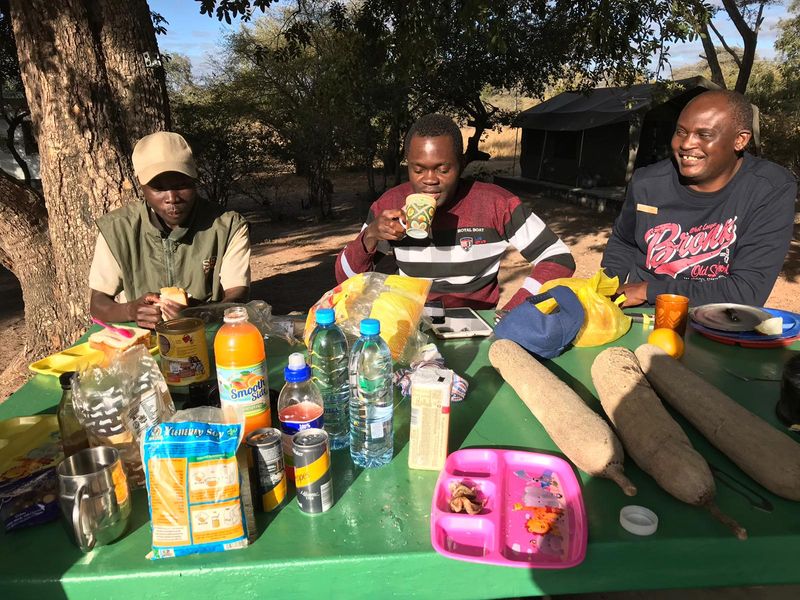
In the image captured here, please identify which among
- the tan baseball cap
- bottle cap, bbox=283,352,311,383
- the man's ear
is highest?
the man's ear

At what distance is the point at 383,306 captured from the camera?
2.03m

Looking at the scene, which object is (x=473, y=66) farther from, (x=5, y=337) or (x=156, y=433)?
(x=156, y=433)

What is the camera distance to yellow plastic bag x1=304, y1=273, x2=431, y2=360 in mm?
1995

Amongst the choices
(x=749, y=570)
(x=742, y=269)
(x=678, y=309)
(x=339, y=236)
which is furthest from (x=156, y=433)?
(x=339, y=236)

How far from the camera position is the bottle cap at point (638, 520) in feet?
3.99

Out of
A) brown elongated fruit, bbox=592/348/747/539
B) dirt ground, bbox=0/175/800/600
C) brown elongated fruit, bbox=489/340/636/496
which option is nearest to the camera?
brown elongated fruit, bbox=592/348/747/539

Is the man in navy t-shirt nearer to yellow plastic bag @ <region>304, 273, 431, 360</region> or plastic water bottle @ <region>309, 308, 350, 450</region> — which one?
yellow plastic bag @ <region>304, 273, 431, 360</region>

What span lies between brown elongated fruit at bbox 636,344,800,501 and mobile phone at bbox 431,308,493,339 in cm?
76

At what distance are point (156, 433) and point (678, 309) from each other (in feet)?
6.50

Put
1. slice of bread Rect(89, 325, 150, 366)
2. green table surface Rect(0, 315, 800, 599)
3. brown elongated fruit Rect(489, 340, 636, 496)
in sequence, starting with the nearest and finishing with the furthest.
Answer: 1. green table surface Rect(0, 315, 800, 599)
2. brown elongated fruit Rect(489, 340, 636, 496)
3. slice of bread Rect(89, 325, 150, 366)

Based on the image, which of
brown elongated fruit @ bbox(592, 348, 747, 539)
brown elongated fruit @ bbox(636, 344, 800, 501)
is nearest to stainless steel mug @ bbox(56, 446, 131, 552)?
brown elongated fruit @ bbox(592, 348, 747, 539)

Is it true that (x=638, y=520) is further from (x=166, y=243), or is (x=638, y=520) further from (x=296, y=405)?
(x=166, y=243)

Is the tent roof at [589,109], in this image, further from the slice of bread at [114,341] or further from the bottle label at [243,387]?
the bottle label at [243,387]

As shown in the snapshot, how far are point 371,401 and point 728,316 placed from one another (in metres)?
1.89
